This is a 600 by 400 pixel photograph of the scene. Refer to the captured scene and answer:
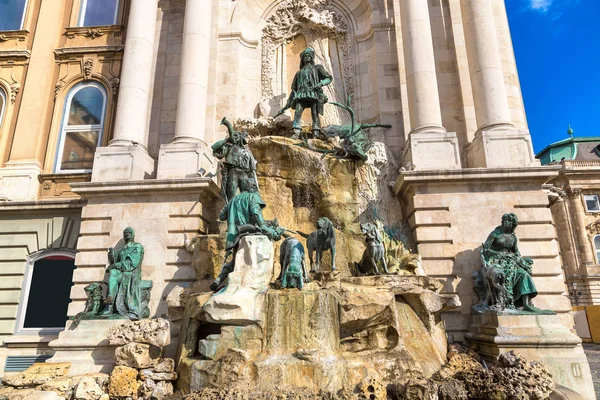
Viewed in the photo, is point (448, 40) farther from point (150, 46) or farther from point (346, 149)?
point (150, 46)

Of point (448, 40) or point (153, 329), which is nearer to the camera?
point (153, 329)

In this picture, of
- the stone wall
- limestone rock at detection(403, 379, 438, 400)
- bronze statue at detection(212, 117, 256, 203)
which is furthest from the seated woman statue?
the stone wall

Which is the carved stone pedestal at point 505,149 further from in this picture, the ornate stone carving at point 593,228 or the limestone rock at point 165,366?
the ornate stone carving at point 593,228

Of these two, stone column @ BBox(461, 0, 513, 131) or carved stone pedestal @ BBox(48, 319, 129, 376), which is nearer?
carved stone pedestal @ BBox(48, 319, 129, 376)

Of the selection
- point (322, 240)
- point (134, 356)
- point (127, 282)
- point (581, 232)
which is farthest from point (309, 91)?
point (581, 232)

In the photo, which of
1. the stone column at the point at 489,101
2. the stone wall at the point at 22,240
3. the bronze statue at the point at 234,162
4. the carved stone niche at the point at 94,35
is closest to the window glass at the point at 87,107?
the carved stone niche at the point at 94,35

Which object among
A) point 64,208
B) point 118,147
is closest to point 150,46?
point 118,147

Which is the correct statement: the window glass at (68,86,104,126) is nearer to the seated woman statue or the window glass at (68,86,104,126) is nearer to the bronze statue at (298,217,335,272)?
the bronze statue at (298,217,335,272)

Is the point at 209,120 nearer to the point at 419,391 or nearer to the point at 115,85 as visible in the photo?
the point at 115,85

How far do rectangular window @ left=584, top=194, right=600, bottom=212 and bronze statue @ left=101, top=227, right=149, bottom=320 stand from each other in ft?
106

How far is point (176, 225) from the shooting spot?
10898mm

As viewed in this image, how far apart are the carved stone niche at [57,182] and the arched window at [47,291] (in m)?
1.97

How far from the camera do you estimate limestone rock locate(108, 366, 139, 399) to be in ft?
23.9

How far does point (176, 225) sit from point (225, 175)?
1837 millimetres
